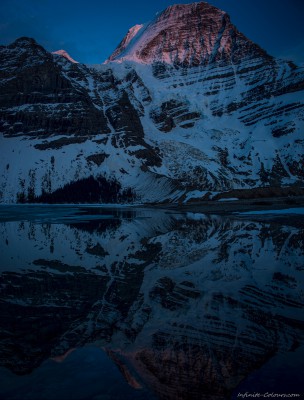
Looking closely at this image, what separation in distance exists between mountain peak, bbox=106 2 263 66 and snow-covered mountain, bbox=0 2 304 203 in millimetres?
532

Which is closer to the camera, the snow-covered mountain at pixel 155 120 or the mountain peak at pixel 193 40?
the snow-covered mountain at pixel 155 120

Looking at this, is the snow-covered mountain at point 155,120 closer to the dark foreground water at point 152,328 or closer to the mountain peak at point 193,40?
the mountain peak at point 193,40

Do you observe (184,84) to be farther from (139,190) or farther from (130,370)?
(130,370)

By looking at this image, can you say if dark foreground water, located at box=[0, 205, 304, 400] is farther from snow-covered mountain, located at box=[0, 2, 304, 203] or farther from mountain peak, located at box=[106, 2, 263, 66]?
mountain peak, located at box=[106, 2, 263, 66]

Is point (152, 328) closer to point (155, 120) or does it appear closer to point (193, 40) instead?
point (155, 120)

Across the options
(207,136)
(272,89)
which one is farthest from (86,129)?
(272,89)

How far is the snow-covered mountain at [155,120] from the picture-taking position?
90625mm

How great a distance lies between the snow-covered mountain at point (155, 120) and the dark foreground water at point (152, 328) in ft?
197

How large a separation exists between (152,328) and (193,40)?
173m

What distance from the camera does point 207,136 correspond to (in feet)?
401

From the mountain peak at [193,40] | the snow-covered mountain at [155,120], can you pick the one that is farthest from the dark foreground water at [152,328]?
the mountain peak at [193,40]

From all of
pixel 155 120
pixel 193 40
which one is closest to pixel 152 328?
pixel 155 120

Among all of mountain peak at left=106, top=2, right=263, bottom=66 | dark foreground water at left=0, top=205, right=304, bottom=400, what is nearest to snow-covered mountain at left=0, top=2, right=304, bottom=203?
mountain peak at left=106, top=2, right=263, bottom=66

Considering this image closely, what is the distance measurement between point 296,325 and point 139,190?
80.8 metres
